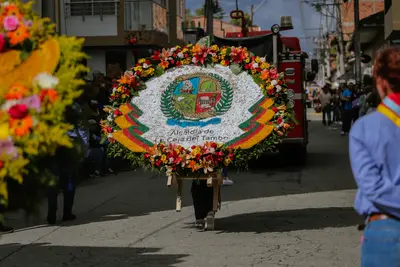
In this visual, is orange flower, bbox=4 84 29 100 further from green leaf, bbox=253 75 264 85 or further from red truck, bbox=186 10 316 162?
red truck, bbox=186 10 316 162

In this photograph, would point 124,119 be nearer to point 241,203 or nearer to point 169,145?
point 169,145

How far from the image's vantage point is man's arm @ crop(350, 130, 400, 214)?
4.45m

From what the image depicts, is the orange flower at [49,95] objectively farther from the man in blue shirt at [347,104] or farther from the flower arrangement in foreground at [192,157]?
the man in blue shirt at [347,104]

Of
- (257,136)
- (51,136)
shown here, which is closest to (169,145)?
(257,136)

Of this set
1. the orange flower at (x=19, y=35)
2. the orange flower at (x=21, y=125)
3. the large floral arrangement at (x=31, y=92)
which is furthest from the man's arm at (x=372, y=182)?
the orange flower at (x=19, y=35)

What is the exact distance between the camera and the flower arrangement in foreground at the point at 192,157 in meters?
10.2

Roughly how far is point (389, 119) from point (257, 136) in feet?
19.0

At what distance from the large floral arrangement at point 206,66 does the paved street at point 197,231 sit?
0.86 meters

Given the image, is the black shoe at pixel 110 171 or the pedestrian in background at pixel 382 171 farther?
the black shoe at pixel 110 171

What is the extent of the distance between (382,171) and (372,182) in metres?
0.09

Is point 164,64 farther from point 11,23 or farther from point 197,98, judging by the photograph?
point 11,23

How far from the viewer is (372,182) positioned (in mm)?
4449

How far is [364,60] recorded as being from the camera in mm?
42875

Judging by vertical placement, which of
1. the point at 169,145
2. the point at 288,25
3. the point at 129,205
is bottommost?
the point at 129,205
